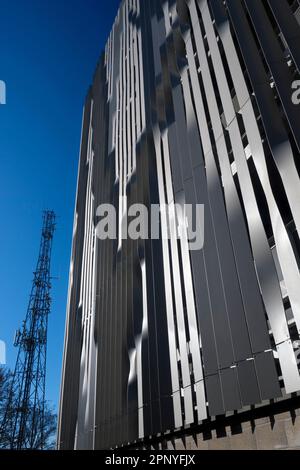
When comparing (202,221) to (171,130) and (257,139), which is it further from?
(171,130)

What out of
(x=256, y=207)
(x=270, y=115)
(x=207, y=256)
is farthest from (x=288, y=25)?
(x=207, y=256)

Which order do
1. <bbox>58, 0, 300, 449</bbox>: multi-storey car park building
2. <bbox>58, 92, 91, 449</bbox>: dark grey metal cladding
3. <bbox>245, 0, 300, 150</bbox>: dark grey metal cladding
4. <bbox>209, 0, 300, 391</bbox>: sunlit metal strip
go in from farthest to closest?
<bbox>58, 92, 91, 449</bbox>: dark grey metal cladding < <bbox>245, 0, 300, 150</bbox>: dark grey metal cladding < <bbox>58, 0, 300, 449</bbox>: multi-storey car park building < <bbox>209, 0, 300, 391</bbox>: sunlit metal strip

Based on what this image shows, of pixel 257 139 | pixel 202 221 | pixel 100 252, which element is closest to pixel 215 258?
pixel 202 221

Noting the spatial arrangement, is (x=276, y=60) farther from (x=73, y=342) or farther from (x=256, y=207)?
(x=73, y=342)

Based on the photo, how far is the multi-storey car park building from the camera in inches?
307

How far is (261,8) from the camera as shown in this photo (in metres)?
10.7

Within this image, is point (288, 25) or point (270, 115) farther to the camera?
point (288, 25)

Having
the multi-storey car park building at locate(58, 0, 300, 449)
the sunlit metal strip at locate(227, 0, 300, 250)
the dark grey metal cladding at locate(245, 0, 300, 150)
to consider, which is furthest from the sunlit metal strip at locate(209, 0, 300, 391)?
the dark grey metal cladding at locate(245, 0, 300, 150)

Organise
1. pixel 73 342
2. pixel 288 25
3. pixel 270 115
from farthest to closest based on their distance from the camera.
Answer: pixel 73 342
pixel 288 25
pixel 270 115

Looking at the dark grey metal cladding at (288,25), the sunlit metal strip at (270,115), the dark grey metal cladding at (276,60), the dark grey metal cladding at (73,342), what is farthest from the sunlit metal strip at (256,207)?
the dark grey metal cladding at (73,342)

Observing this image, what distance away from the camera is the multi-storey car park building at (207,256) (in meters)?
7.80

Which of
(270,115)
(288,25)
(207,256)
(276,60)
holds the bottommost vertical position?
(207,256)

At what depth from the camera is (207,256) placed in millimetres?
10297

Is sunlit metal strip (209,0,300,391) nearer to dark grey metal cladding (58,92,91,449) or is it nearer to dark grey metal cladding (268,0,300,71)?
dark grey metal cladding (268,0,300,71)
